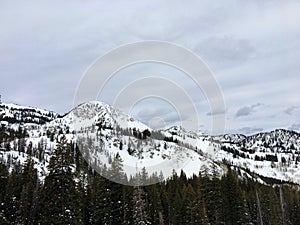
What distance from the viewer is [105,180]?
1704 inches

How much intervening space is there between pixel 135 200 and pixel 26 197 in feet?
58.8

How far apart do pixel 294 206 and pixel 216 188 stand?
143 feet

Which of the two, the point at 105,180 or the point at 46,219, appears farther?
the point at 105,180

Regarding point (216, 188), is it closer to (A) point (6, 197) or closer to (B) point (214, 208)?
(B) point (214, 208)

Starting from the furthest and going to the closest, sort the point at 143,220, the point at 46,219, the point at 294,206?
the point at 294,206, the point at 143,220, the point at 46,219

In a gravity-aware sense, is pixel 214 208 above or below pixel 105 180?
below

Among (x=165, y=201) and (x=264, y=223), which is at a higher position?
(x=165, y=201)

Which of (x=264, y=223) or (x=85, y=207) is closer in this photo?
(x=85, y=207)

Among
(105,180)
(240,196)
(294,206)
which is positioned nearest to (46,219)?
(105,180)

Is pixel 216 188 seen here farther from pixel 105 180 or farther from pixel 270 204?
pixel 270 204

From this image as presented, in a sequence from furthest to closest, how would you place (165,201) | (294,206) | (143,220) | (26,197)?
(294,206) < (165,201) < (26,197) < (143,220)

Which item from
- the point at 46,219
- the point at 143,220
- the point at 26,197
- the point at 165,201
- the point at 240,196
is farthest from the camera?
the point at 165,201

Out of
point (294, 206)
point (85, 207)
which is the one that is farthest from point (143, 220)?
point (294, 206)

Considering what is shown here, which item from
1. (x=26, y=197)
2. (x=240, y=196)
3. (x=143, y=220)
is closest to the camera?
(x=143, y=220)
